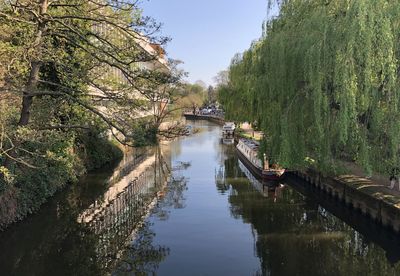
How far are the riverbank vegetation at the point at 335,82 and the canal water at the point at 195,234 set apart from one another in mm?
2640

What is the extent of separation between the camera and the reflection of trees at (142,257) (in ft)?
38.1

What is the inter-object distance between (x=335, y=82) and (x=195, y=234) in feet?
22.3

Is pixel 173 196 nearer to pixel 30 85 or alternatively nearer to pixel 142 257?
pixel 142 257

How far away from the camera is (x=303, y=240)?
14.2 metres

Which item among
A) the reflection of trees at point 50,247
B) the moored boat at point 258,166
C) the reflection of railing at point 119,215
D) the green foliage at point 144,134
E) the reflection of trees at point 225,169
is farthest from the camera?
the moored boat at point 258,166

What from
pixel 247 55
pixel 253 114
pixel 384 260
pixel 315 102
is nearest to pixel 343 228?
pixel 384 260

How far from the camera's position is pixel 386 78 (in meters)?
12.0

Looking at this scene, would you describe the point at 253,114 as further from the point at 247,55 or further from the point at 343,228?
the point at 343,228

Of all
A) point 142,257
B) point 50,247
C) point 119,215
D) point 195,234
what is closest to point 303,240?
point 195,234

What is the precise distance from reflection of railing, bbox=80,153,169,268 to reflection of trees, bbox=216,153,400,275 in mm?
4067

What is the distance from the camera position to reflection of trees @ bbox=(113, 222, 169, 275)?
11.6m

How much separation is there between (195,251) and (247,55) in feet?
54.3

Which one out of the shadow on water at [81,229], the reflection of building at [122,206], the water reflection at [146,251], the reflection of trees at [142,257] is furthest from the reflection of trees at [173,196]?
the reflection of trees at [142,257]

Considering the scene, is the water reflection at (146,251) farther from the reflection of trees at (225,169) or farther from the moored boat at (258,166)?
the moored boat at (258,166)
